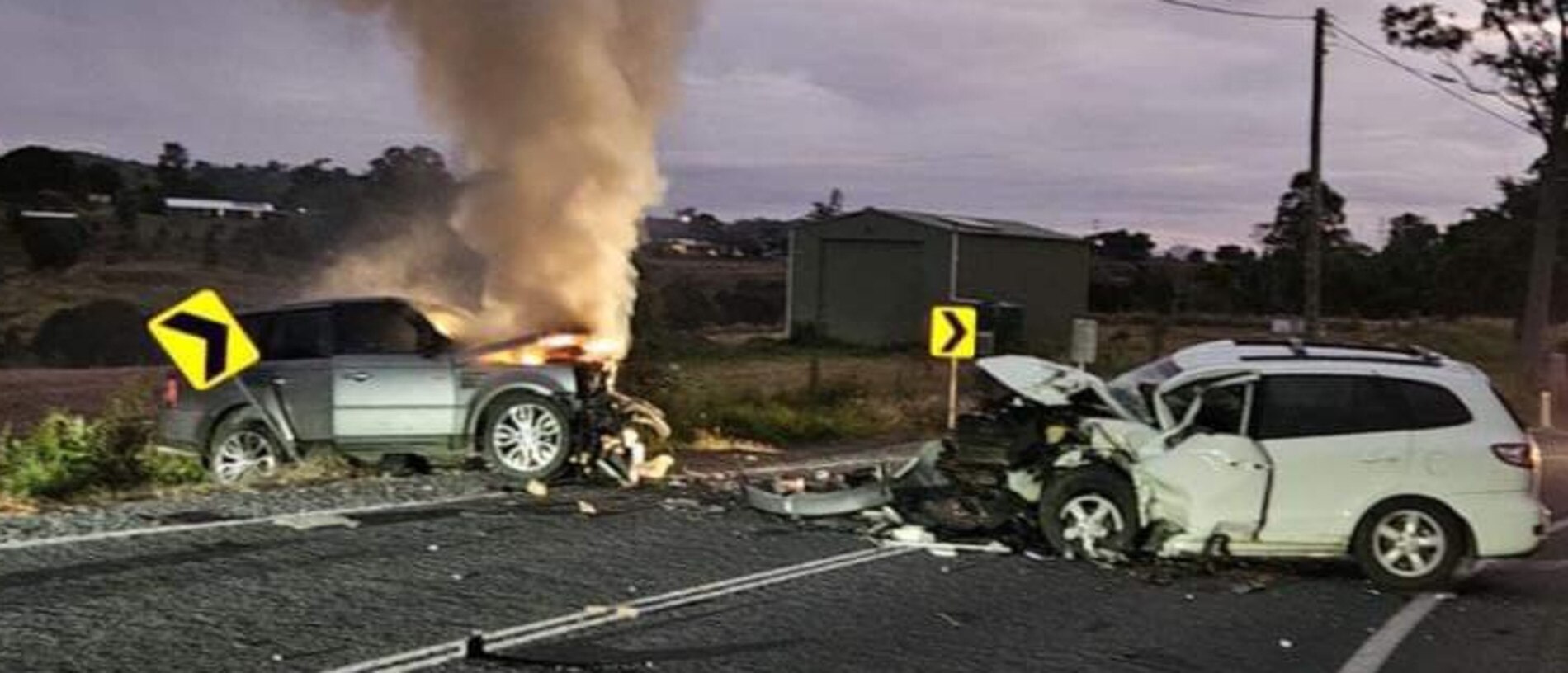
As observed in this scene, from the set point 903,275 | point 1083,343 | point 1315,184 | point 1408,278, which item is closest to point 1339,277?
point 1408,278

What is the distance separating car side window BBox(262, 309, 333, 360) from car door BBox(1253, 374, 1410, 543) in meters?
7.89

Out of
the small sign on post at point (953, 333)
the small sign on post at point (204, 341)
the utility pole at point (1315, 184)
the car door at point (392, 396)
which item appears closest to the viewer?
the small sign on post at point (204, 341)

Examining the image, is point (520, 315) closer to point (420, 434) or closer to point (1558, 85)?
point (420, 434)

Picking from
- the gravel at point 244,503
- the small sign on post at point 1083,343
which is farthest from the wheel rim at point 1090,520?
the small sign on post at point 1083,343

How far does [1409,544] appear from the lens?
35.0 ft

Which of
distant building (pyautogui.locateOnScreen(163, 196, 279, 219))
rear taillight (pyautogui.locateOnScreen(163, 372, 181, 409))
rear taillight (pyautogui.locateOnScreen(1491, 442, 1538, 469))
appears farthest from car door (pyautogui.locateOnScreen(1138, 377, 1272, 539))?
distant building (pyautogui.locateOnScreen(163, 196, 279, 219))

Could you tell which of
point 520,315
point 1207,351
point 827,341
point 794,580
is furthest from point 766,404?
point 827,341

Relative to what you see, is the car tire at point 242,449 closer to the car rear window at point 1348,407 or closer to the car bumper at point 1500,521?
the car rear window at point 1348,407

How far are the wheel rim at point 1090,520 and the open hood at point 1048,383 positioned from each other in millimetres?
651

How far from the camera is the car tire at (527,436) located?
13703 mm

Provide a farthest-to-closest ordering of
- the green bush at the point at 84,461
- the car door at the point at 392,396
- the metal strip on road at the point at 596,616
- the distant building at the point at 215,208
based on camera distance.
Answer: the distant building at the point at 215,208, the car door at the point at 392,396, the green bush at the point at 84,461, the metal strip on road at the point at 596,616

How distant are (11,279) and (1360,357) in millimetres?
40863

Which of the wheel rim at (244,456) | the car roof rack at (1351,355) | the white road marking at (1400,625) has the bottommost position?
the white road marking at (1400,625)

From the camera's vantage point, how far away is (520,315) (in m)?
15.8
